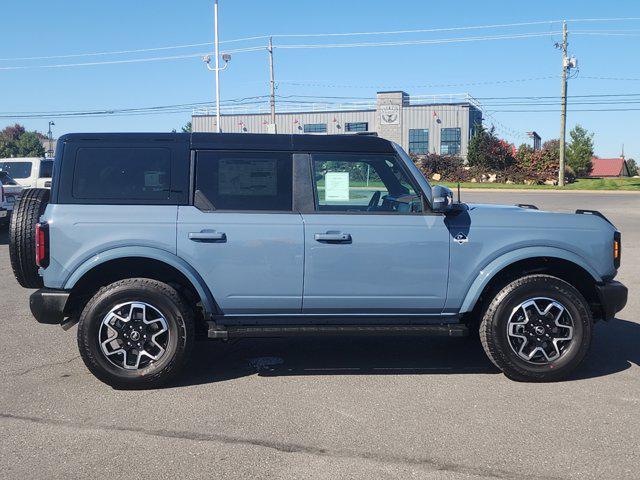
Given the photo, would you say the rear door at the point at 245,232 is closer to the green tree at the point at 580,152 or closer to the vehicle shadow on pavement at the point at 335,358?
the vehicle shadow on pavement at the point at 335,358

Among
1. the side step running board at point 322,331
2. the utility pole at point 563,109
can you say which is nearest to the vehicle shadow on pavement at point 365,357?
the side step running board at point 322,331

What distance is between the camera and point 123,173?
5.20m

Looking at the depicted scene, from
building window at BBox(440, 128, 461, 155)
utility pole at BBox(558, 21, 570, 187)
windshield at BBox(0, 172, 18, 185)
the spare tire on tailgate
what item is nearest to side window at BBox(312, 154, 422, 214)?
the spare tire on tailgate

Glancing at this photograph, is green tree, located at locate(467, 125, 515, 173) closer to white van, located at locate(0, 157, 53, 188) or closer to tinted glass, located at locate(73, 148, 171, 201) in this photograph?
white van, located at locate(0, 157, 53, 188)

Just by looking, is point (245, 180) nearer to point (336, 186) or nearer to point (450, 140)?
point (336, 186)

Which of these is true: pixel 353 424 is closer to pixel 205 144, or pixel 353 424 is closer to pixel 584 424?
pixel 584 424

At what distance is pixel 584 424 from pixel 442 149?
2334 inches

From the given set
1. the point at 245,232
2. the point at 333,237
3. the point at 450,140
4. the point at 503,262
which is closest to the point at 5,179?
the point at 245,232

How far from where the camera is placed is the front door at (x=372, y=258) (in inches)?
201

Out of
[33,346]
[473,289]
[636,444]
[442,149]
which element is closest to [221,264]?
[473,289]

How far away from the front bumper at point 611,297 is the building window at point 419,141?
5743 centimetres

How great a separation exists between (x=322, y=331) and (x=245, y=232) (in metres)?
0.98

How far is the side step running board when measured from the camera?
16.7 ft

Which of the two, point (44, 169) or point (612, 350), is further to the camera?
point (44, 169)
